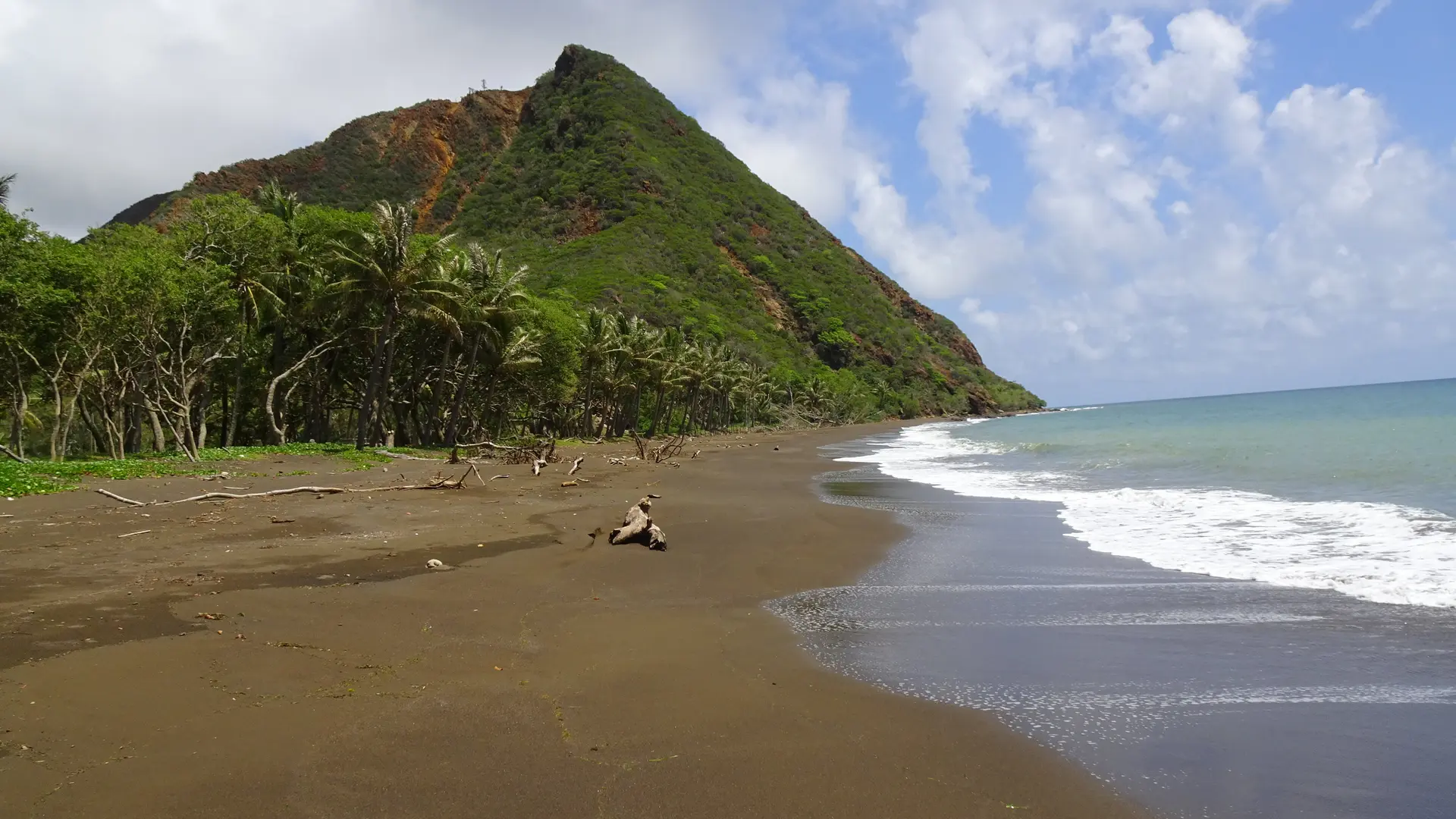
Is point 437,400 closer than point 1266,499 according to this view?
No

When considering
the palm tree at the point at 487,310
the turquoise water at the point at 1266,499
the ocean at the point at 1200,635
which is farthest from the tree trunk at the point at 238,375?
the ocean at the point at 1200,635

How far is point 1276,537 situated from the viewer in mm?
10898

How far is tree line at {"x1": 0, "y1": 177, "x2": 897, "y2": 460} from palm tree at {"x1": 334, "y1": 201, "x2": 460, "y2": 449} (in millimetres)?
84

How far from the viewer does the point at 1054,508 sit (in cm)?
1498

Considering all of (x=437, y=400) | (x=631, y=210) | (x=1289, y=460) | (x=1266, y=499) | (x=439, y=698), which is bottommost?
(x=439, y=698)

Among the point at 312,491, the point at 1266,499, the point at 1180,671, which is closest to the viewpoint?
the point at 1180,671

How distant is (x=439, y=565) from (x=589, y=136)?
11468 centimetres

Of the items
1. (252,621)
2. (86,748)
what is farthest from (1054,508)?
(86,748)

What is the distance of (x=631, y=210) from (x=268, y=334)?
228 feet

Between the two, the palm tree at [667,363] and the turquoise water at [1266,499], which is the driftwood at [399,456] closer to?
the turquoise water at [1266,499]

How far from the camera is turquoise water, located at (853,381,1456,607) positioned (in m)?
8.85

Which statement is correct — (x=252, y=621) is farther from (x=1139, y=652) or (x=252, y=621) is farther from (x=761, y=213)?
(x=761, y=213)

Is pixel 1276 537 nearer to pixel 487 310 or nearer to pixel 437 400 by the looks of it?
pixel 487 310

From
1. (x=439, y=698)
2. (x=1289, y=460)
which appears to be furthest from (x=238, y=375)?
(x=1289, y=460)
